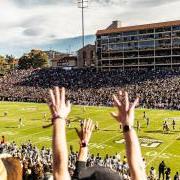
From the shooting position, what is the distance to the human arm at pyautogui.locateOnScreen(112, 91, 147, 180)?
10.00 ft

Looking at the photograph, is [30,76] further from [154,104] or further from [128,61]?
[154,104]

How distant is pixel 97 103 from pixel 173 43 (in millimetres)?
33030

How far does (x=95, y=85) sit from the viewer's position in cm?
7869

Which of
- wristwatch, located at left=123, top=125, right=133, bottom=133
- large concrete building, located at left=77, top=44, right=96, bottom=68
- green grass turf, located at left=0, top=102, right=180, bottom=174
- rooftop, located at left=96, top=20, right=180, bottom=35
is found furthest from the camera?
large concrete building, located at left=77, top=44, right=96, bottom=68

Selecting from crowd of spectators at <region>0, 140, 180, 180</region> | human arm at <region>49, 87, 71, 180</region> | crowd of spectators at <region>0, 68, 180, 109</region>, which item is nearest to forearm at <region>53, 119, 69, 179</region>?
human arm at <region>49, 87, 71, 180</region>

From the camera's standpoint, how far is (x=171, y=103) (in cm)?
5734

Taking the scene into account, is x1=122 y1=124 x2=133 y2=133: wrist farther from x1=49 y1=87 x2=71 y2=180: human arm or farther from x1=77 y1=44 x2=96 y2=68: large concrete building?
x1=77 y1=44 x2=96 y2=68: large concrete building

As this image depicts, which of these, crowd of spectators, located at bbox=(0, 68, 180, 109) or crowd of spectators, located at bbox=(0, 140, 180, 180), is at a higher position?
crowd of spectators, located at bbox=(0, 68, 180, 109)

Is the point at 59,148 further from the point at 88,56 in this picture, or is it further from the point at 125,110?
the point at 88,56

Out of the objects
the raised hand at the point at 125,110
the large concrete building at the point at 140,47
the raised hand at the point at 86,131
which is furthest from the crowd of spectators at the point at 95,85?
the raised hand at the point at 125,110

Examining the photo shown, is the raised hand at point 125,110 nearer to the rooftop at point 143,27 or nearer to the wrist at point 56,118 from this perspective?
the wrist at point 56,118

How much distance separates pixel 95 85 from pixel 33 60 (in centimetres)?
5482

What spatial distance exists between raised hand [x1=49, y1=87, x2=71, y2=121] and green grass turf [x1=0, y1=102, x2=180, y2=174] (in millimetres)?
21840

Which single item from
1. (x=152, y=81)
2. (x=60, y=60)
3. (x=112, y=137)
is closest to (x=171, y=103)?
(x=152, y=81)
